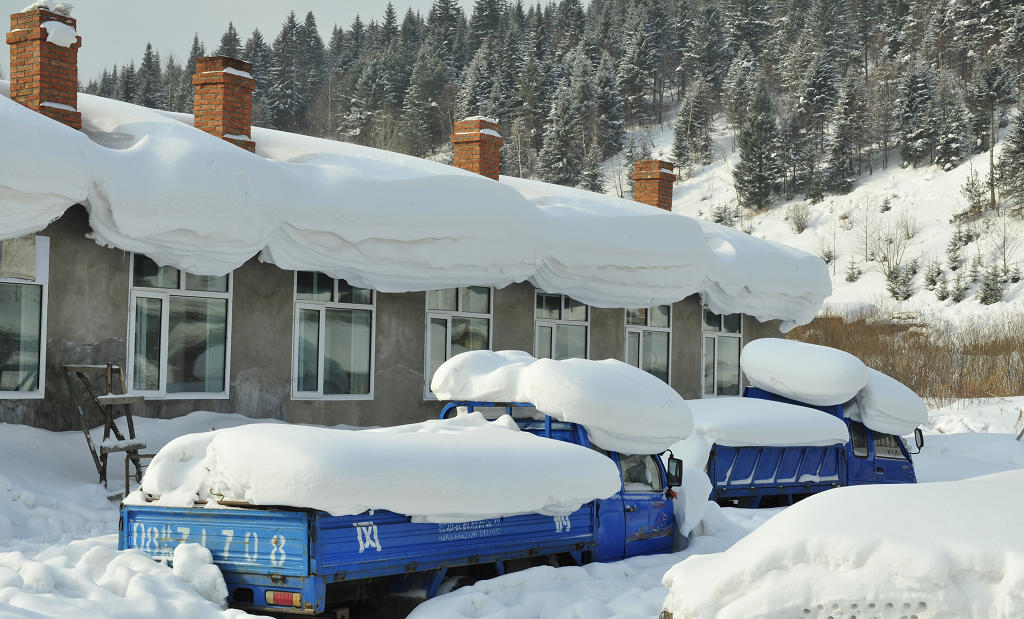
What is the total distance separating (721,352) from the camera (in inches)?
916

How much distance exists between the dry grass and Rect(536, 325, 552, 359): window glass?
48.3 ft

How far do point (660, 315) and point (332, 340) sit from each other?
26.2 ft

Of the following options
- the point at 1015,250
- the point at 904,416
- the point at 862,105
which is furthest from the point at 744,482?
the point at 862,105

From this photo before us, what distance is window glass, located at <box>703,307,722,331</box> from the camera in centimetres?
2274

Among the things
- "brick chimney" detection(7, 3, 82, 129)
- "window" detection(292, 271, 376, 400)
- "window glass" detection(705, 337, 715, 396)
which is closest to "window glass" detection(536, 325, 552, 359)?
"window" detection(292, 271, 376, 400)

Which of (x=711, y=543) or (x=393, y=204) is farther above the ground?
(x=393, y=204)

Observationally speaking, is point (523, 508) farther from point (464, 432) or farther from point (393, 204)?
point (393, 204)

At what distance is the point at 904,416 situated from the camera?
634 inches

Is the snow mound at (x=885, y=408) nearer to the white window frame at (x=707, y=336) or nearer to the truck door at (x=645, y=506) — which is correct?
the white window frame at (x=707, y=336)

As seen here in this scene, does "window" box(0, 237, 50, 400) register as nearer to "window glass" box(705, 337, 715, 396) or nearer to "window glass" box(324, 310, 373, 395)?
"window glass" box(324, 310, 373, 395)

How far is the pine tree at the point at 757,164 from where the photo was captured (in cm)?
6550

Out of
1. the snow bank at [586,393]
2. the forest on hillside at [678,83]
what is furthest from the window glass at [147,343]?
the forest on hillside at [678,83]

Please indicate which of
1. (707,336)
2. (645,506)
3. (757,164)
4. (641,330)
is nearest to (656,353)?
(641,330)

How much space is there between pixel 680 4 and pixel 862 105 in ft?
111
